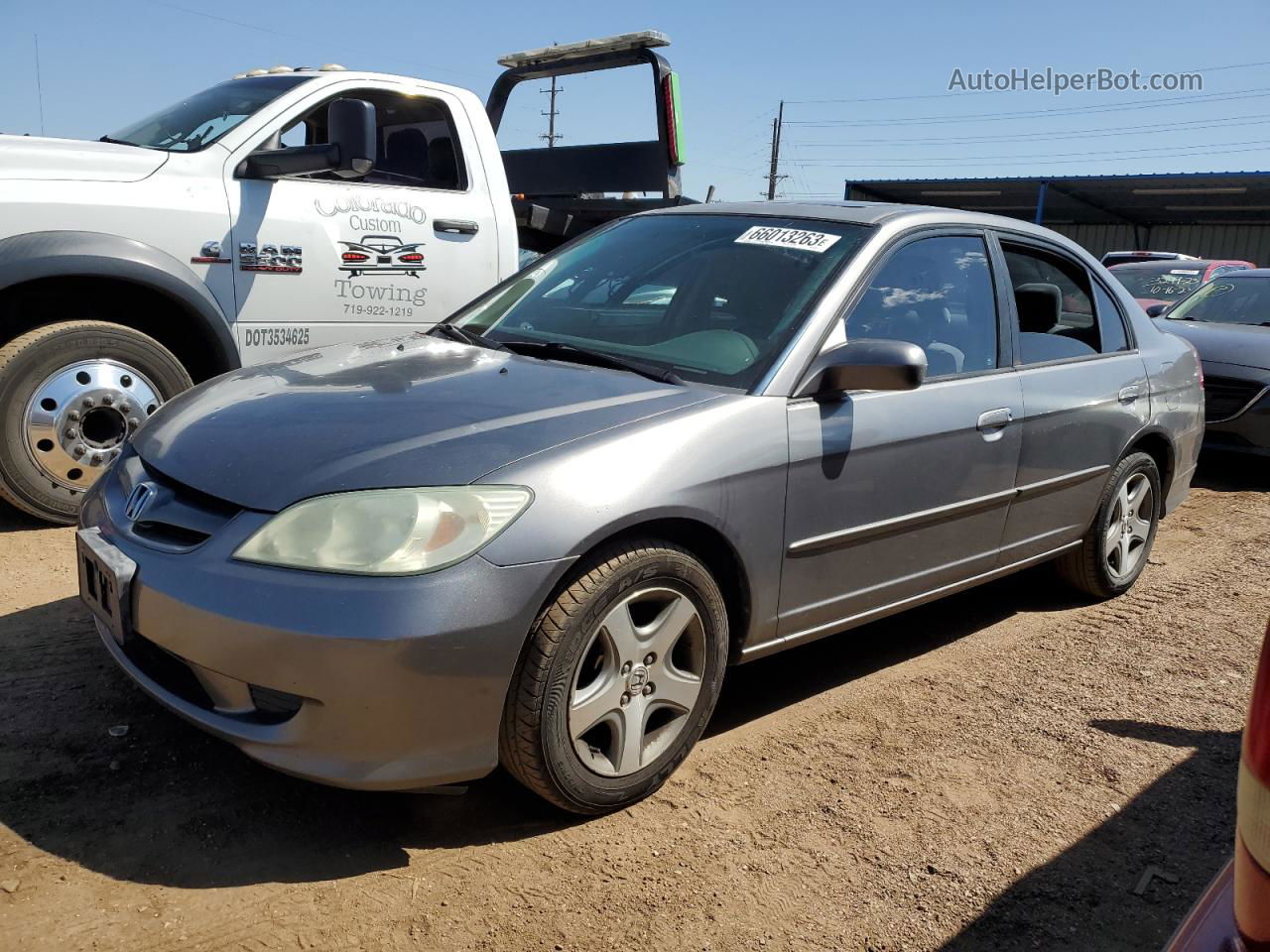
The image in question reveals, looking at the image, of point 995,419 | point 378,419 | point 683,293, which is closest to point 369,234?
point 683,293

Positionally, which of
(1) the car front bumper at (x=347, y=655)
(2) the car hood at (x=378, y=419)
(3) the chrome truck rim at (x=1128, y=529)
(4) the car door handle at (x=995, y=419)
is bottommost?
(3) the chrome truck rim at (x=1128, y=529)

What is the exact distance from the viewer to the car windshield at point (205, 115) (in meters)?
4.88

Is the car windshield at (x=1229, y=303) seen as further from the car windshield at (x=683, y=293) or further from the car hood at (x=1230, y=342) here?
the car windshield at (x=683, y=293)

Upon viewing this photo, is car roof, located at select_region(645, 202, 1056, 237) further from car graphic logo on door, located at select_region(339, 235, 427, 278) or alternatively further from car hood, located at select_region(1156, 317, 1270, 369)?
car hood, located at select_region(1156, 317, 1270, 369)

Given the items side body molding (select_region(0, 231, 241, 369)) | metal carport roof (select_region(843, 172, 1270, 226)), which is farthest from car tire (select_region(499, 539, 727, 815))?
metal carport roof (select_region(843, 172, 1270, 226))

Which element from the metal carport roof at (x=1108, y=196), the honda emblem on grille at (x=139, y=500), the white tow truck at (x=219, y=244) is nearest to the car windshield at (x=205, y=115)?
the white tow truck at (x=219, y=244)

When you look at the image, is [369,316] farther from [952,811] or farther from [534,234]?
[952,811]

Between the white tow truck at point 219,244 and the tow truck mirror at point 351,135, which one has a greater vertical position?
the tow truck mirror at point 351,135

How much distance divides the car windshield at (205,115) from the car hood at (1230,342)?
5815 millimetres

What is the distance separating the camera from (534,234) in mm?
6621

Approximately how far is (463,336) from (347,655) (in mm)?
1655

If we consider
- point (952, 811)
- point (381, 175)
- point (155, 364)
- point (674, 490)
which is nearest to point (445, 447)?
point (674, 490)

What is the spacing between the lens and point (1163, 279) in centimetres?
1314

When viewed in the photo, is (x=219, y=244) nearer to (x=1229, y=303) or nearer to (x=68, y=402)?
(x=68, y=402)
